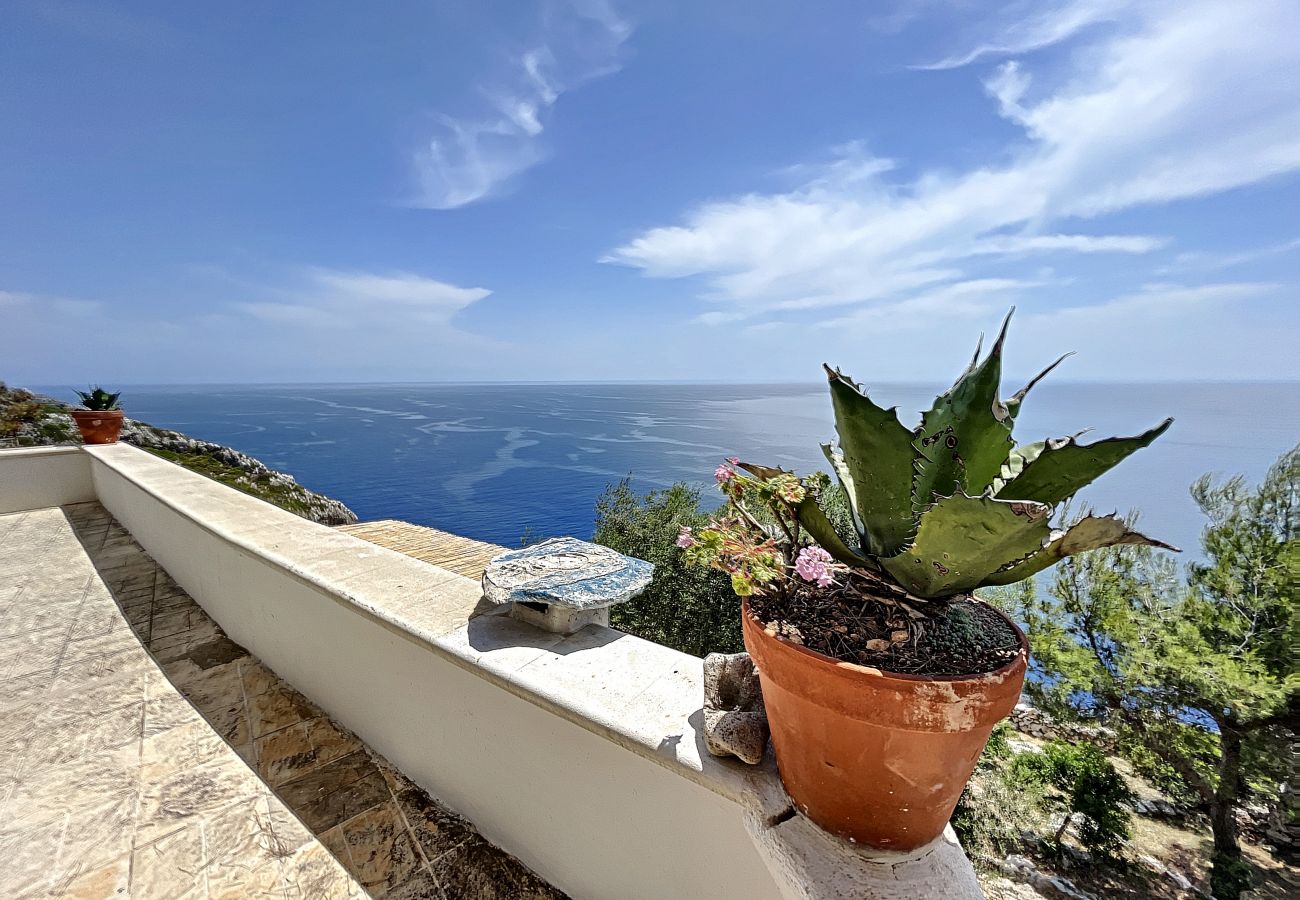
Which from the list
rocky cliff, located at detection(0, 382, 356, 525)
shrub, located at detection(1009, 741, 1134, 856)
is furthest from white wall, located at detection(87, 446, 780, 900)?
shrub, located at detection(1009, 741, 1134, 856)

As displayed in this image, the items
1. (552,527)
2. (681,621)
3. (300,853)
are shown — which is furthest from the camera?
(552,527)

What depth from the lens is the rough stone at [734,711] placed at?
98 cm

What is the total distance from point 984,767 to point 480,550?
8.62 metres

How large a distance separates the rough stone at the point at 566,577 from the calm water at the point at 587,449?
94cm

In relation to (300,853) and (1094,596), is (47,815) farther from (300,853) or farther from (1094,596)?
(1094,596)

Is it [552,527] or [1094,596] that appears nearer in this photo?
[1094,596]

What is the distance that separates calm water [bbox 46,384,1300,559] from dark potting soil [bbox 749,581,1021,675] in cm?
34

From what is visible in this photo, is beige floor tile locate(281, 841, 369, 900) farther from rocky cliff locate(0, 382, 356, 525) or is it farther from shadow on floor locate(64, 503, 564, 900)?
rocky cliff locate(0, 382, 356, 525)

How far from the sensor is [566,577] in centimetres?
157

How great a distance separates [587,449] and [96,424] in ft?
147

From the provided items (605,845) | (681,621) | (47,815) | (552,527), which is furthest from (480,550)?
(552,527)

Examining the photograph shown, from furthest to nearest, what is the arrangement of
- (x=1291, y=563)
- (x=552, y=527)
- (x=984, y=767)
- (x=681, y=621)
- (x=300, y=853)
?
(x=552, y=527) < (x=984, y=767) < (x=681, y=621) < (x=1291, y=563) < (x=300, y=853)

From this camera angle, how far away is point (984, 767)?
8.28 metres

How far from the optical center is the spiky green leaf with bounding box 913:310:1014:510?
84 centimetres
